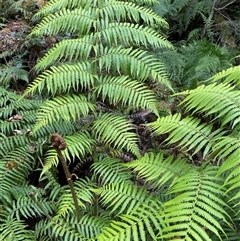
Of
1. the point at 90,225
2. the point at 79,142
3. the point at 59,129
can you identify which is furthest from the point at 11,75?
the point at 90,225

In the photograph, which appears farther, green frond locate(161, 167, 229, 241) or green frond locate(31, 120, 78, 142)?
green frond locate(31, 120, 78, 142)

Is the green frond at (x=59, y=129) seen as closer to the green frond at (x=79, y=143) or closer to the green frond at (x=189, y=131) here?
the green frond at (x=79, y=143)

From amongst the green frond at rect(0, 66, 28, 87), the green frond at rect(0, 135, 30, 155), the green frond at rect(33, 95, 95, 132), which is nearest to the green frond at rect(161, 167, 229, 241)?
the green frond at rect(33, 95, 95, 132)

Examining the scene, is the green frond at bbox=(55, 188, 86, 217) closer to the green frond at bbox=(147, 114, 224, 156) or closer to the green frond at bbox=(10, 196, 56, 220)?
the green frond at bbox=(10, 196, 56, 220)

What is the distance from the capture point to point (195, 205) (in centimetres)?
169

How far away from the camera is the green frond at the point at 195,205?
1573 mm

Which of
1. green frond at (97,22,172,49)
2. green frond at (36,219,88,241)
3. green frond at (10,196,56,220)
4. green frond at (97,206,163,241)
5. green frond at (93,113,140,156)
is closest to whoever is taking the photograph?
green frond at (97,206,163,241)

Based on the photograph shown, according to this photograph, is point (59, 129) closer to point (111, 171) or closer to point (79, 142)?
point (79, 142)

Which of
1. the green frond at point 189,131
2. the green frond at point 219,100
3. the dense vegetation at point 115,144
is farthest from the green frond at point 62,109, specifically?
the green frond at point 219,100

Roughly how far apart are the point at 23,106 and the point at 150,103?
3.90ft

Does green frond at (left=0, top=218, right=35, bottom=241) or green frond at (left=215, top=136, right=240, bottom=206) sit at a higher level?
green frond at (left=215, top=136, right=240, bottom=206)

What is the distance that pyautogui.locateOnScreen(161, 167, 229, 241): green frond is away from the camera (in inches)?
61.9

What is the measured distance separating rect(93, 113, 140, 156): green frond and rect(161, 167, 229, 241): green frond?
535 millimetres

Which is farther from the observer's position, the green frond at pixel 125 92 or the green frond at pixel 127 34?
the green frond at pixel 127 34
